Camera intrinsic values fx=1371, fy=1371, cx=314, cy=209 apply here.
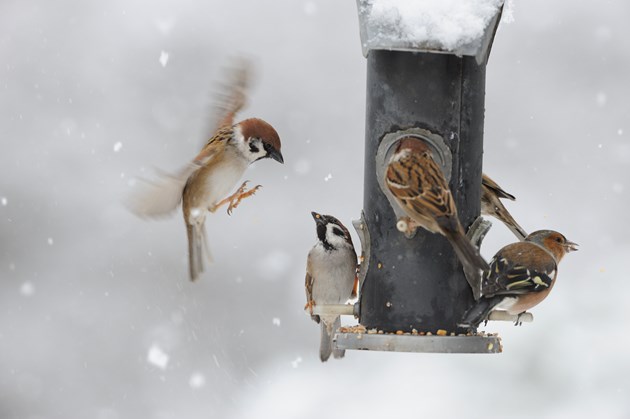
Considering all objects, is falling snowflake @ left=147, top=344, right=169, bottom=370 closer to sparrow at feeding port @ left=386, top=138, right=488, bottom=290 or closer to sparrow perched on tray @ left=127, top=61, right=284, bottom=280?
sparrow perched on tray @ left=127, top=61, right=284, bottom=280

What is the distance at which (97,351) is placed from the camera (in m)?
11.4

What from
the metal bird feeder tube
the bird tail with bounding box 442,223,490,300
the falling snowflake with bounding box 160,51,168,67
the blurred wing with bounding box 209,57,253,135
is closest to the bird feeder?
the metal bird feeder tube

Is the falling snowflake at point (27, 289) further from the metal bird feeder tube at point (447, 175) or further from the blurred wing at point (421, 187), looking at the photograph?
the blurred wing at point (421, 187)

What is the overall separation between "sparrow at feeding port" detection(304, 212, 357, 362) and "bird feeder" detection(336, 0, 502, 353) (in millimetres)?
452

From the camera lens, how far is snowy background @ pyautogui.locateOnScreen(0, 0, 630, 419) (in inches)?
425

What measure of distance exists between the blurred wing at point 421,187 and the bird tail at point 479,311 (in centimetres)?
52

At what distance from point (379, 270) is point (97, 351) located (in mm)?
5131

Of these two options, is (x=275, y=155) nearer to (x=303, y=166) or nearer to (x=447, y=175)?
(x=447, y=175)

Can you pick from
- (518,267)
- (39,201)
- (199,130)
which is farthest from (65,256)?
(518,267)

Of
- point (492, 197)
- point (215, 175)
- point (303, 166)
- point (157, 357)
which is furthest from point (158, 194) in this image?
point (157, 357)

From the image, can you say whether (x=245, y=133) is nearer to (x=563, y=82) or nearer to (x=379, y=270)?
(x=379, y=270)

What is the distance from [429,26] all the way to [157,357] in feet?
19.3

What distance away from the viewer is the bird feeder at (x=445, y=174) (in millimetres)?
6648

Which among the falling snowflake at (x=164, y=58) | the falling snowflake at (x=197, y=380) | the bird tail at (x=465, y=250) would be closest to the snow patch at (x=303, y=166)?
the falling snowflake at (x=164, y=58)
